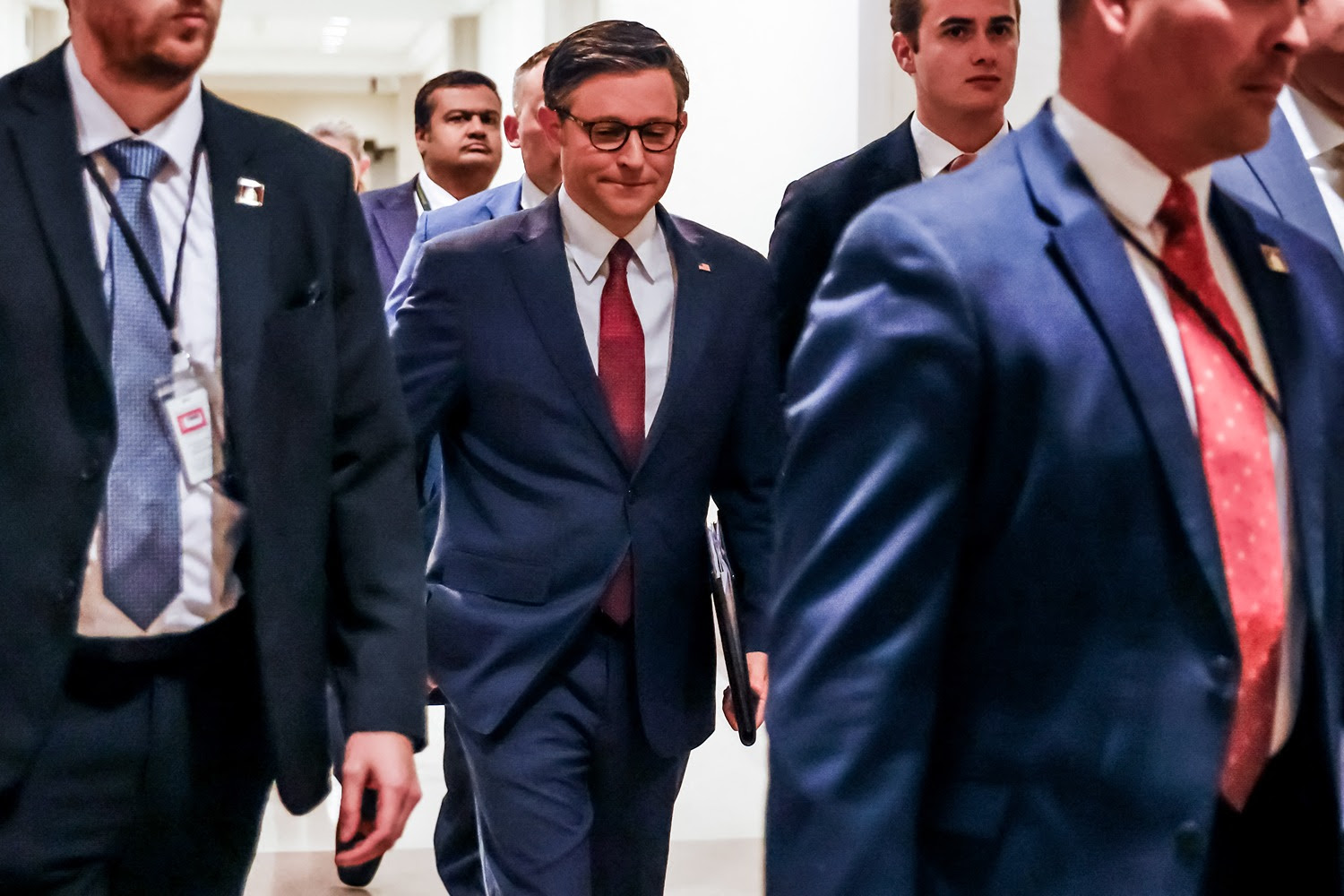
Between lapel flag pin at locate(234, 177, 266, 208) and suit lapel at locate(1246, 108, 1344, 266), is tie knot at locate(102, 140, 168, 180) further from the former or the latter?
suit lapel at locate(1246, 108, 1344, 266)

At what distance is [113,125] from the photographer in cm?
221

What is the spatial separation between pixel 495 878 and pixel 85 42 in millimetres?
1643

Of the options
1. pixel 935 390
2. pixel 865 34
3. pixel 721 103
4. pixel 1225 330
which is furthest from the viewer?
pixel 721 103

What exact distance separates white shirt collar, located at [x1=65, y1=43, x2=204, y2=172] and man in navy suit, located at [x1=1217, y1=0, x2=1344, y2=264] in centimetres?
127

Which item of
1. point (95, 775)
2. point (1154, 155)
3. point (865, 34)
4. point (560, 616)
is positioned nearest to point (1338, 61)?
point (1154, 155)

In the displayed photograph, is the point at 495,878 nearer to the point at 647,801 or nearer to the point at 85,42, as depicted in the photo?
the point at 647,801

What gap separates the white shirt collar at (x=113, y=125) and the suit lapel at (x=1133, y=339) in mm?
1081

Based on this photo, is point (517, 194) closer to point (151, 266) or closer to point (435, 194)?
point (435, 194)

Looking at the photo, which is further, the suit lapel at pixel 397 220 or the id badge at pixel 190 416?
the suit lapel at pixel 397 220

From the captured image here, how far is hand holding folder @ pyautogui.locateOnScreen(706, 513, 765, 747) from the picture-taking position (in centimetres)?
325

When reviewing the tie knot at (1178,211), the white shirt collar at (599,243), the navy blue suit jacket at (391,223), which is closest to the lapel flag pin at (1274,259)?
the tie knot at (1178,211)

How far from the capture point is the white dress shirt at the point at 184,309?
2156 millimetres

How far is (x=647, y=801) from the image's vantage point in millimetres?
3393

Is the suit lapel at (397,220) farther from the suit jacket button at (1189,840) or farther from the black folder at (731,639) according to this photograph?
the suit jacket button at (1189,840)
